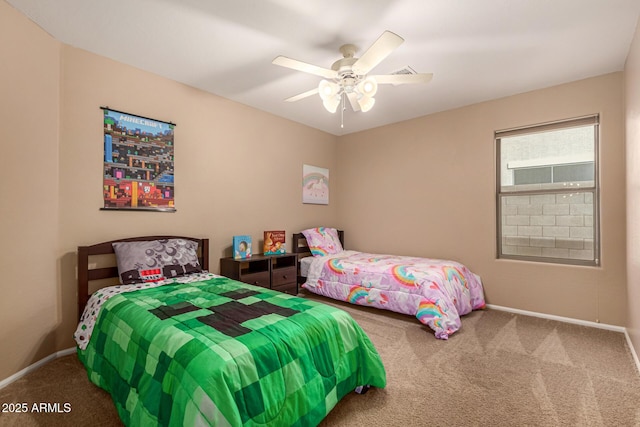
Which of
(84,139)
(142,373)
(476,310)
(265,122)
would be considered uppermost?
(265,122)

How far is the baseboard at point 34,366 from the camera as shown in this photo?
1.96 meters

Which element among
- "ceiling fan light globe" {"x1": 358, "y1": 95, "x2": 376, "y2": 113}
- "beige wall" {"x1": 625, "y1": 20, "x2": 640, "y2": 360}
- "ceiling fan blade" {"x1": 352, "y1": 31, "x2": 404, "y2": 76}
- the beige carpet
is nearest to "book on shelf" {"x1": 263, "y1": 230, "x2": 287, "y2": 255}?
the beige carpet

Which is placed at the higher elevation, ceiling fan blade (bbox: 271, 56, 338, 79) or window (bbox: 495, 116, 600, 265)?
ceiling fan blade (bbox: 271, 56, 338, 79)

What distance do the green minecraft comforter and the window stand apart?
8.96 ft

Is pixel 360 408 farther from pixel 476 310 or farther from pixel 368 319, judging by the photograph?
pixel 476 310

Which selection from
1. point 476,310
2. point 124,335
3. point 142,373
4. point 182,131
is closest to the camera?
point 142,373

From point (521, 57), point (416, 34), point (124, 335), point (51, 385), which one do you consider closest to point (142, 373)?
point (124, 335)

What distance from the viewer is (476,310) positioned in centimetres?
347

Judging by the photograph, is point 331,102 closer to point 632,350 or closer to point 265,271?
point 265,271

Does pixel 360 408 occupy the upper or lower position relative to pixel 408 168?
lower

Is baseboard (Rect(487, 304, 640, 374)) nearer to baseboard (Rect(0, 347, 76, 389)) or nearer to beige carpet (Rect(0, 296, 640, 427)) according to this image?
beige carpet (Rect(0, 296, 640, 427))

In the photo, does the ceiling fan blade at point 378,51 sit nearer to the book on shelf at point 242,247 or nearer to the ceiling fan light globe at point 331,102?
the ceiling fan light globe at point 331,102

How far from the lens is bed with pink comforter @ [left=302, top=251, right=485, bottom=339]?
112 inches

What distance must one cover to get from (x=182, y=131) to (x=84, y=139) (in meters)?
0.87
